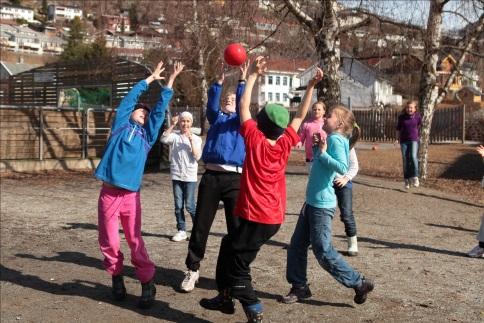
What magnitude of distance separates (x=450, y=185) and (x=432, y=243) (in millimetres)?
8011

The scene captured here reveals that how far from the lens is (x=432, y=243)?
8547 millimetres

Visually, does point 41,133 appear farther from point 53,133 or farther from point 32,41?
point 32,41

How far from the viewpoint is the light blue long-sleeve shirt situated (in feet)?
18.0

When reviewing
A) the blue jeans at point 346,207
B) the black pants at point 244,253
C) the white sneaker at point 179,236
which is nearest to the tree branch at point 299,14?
the white sneaker at point 179,236

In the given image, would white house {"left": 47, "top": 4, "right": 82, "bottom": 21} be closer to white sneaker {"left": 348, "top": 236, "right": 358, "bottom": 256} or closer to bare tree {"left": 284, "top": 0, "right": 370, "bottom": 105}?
bare tree {"left": 284, "top": 0, "right": 370, "bottom": 105}

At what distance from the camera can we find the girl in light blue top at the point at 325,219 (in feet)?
17.8

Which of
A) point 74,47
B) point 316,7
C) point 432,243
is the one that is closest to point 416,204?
point 432,243

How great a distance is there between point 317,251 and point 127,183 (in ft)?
6.07

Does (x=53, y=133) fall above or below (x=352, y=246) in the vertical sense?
above

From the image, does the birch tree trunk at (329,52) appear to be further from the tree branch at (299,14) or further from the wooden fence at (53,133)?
the wooden fence at (53,133)

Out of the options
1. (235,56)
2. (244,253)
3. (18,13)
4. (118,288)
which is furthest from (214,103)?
(18,13)

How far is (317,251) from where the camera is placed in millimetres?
5480

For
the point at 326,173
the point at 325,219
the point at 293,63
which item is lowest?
the point at 325,219

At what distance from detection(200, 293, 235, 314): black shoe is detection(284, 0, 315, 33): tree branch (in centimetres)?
986
